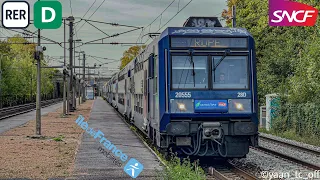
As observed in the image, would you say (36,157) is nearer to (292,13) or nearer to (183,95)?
(183,95)

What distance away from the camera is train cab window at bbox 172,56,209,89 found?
14.4 m

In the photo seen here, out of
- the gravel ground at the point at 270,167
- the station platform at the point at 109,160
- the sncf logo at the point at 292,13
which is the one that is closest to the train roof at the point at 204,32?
the station platform at the point at 109,160

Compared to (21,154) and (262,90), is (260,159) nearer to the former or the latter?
(21,154)

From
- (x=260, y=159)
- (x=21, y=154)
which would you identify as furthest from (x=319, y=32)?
(x=21, y=154)

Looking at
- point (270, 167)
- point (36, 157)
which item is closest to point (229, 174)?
point (270, 167)

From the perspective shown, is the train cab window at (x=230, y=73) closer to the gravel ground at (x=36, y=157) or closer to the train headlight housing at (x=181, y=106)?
the train headlight housing at (x=181, y=106)

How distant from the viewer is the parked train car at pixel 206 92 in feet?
46.5

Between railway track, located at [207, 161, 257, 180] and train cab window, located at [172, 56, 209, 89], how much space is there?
219cm

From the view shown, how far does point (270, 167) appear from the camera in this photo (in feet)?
49.8

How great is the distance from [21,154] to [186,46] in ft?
21.7

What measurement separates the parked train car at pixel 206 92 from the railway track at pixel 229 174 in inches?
16.9

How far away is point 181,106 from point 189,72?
3.02 feet

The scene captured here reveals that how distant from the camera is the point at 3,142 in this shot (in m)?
21.7

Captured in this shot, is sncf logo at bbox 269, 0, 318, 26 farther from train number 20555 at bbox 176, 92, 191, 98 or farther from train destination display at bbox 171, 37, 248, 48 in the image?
train number 20555 at bbox 176, 92, 191, 98
